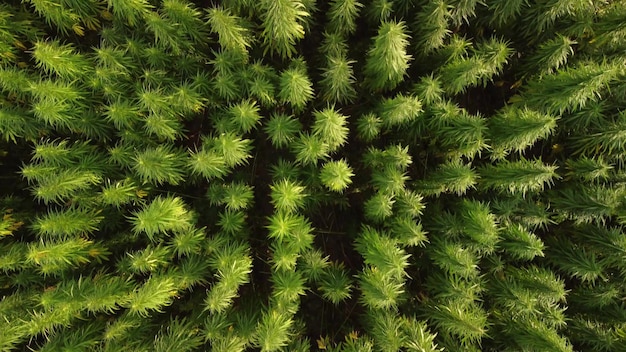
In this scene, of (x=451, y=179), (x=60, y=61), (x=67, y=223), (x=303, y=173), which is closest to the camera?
(x=60, y=61)

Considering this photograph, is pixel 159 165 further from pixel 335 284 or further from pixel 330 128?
pixel 335 284

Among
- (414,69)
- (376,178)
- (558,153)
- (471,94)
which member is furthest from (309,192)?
(558,153)

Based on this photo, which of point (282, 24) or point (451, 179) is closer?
point (282, 24)

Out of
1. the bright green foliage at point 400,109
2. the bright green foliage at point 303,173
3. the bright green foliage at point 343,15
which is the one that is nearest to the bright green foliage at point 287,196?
the bright green foliage at point 303,173

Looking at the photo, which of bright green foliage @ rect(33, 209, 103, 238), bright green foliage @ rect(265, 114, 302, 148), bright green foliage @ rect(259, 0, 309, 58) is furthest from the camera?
bright green foliage @ rect(265, 114, 302, 148)

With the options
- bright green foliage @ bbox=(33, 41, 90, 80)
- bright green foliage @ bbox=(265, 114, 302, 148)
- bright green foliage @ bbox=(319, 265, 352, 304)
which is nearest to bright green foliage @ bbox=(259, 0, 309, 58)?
bright green foliage @ bbox=(265, 114, 302, 148)

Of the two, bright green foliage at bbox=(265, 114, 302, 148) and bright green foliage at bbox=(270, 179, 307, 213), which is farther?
bright green foliage at bbox=(265, 114, 302, 148)

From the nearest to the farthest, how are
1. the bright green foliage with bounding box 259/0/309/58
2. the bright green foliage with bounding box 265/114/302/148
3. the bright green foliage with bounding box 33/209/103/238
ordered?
the bright green foliage with bounding box 259/0/309/58, the bright green foliage with bounding box 33/209/103/238, the bright green foliage with bounding box 265/114/302/148

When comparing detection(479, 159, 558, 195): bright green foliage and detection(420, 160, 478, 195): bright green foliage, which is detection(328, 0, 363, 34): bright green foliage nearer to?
detection(420, 160, 478, 195): bright green foliage

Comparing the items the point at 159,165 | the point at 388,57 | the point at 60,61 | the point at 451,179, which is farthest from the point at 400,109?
the point at 60,61

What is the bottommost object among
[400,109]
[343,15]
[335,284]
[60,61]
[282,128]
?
[335,284]

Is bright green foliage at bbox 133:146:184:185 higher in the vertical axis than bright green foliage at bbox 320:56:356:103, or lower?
lower

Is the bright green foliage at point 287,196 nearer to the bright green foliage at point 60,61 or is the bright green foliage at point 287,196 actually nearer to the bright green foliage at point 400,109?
the bright green foliage at point 400,109
